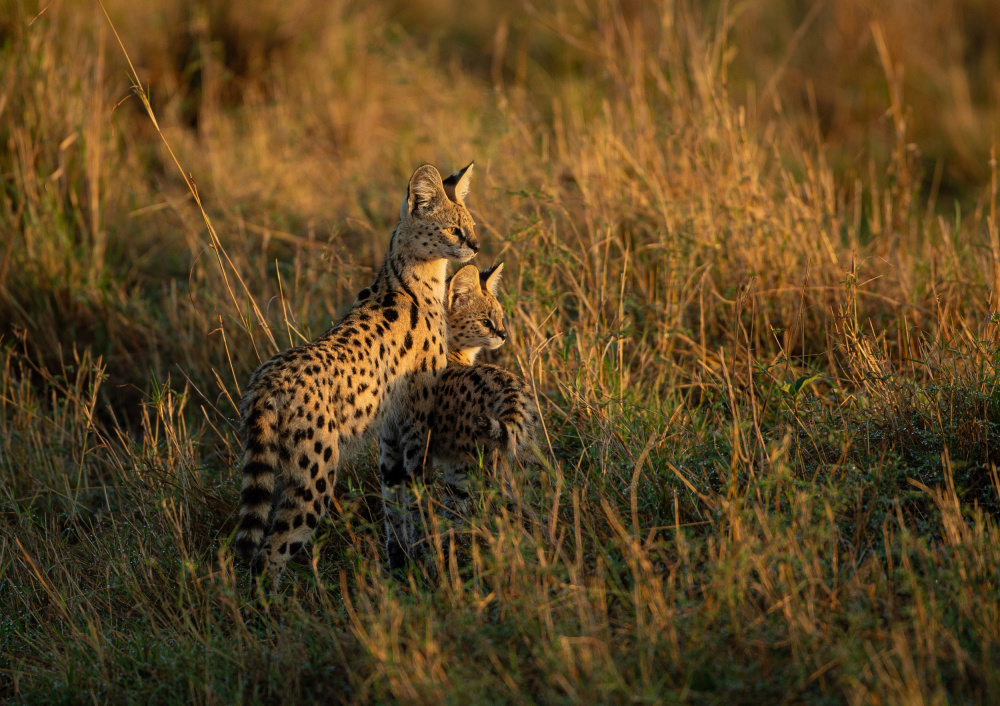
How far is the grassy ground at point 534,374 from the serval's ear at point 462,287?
0.20m

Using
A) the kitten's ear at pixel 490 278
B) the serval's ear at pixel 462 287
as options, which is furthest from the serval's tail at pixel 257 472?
the kitten's ear at pixel 490 278

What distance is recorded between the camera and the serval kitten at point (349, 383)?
3787mm

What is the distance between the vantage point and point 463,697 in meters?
2.97

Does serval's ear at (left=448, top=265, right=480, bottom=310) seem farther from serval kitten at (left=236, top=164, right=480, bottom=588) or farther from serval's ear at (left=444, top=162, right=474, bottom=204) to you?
serval's ear at (left=444, top=162, right=474, bottom=204)

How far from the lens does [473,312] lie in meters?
5.20

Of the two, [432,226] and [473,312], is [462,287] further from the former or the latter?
[432,226]

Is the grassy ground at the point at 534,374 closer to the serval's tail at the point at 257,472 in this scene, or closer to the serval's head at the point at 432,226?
the serval's tail at the point at 257,472

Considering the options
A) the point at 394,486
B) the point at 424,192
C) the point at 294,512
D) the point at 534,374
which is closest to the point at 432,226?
the point at 424,192

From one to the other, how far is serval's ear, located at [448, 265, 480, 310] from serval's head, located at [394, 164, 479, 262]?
0.28 meters

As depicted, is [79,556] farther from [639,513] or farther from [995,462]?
[995,462]

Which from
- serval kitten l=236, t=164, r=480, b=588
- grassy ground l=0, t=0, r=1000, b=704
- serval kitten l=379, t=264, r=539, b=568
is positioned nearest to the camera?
grassy ground l=0, t=0, r=1000, b=704

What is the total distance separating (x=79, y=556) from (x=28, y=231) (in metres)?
2.64

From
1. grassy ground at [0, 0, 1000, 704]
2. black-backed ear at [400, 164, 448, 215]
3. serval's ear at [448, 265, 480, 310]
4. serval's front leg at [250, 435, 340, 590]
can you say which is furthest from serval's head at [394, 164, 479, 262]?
serval's front leg at [250, 435, 340, 590]

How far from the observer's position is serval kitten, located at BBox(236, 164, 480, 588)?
3787mm
